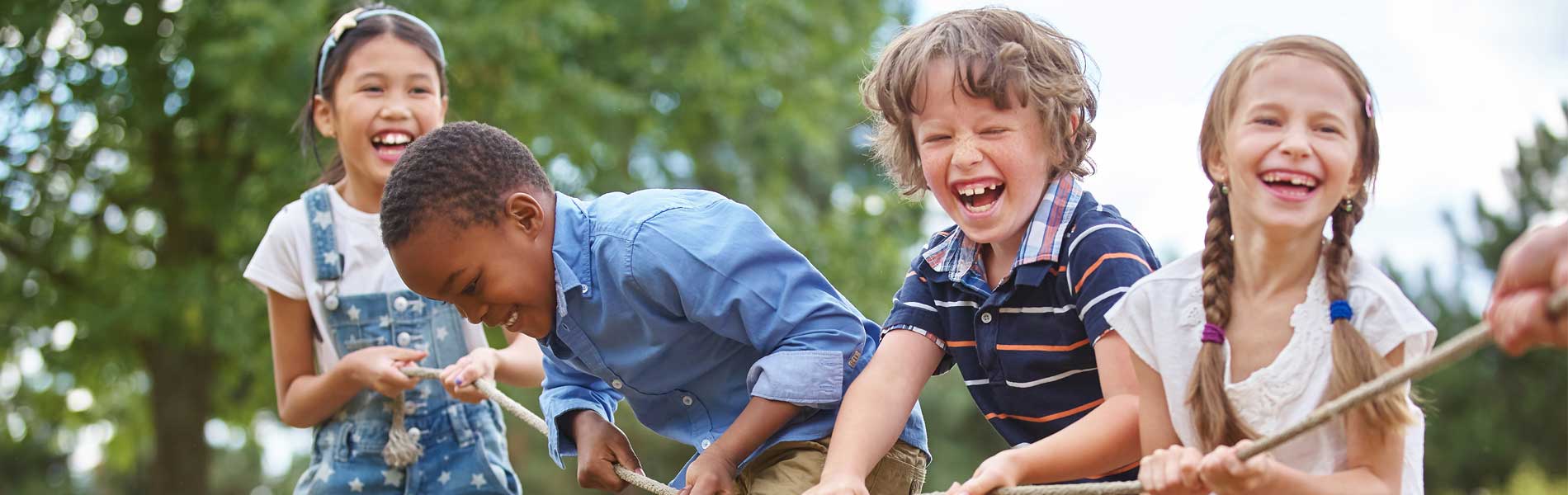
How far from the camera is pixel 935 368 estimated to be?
3.00 meters

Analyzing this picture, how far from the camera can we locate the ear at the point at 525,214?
9.29ft

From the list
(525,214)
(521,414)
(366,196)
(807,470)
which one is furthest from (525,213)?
(366,196)

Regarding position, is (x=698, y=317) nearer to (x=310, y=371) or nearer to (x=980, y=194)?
(x=980, y=194)

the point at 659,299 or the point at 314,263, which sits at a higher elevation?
the point at 314,263

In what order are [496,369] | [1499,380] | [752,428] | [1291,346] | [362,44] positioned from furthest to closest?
Answer: [1499,380] < [362,44] < [496,369] < [752,428] < [1291,346]

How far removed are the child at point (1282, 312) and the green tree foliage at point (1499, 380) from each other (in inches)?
570

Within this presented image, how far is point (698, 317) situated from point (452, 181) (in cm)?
54

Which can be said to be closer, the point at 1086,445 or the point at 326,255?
the point at 1086,445

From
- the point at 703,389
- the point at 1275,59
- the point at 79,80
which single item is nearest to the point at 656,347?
the point at 703,389

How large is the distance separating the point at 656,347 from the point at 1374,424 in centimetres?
135

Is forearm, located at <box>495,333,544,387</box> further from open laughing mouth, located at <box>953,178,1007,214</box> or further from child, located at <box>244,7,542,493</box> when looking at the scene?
open laughing mouth, located at <box>953,178,1007,214</box>

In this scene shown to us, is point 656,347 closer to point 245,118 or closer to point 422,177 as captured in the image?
point 422,177

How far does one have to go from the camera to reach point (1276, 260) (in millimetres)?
2352

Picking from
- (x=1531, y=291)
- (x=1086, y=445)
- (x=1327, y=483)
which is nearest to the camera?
(x=1531, y=291)
